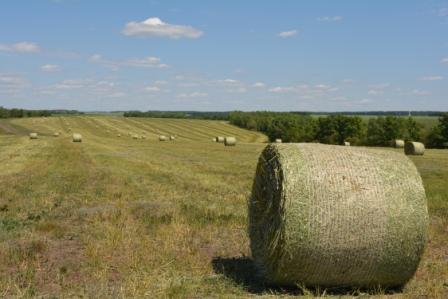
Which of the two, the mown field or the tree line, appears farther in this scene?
the tree line

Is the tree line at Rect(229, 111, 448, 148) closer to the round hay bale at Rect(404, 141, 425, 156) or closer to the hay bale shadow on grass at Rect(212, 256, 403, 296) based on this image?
the round hay bale at Rect(404, 141, 425, 156)

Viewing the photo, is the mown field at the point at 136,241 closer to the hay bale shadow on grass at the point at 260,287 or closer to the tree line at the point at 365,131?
the hay bale shadow on grass at the point at 260,287

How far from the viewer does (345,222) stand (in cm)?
730

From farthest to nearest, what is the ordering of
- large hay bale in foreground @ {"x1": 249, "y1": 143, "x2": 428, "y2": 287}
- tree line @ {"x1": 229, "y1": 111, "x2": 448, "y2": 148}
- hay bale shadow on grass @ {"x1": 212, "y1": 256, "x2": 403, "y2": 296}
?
tree line @ {"x1": 229, "y1": 111, "x2": 448, "y2": 148}, hay bale shadow on grass @ {"x1": 212, "y1": 256, "x2": 403, "y2": 296}, large hay bale in foreground @ {"x1": 249, "y1": 143, "x2": 428, "y2": 287}

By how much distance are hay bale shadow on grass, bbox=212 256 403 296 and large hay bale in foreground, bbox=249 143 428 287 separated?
12 centimetres

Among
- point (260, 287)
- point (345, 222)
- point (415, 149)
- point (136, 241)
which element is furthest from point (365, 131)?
point (345, 222)

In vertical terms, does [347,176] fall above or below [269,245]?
above

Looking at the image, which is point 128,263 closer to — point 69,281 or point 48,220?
point 69,281

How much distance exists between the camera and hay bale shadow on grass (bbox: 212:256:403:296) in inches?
300

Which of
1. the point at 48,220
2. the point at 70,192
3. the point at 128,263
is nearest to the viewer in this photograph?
the point at 128,263

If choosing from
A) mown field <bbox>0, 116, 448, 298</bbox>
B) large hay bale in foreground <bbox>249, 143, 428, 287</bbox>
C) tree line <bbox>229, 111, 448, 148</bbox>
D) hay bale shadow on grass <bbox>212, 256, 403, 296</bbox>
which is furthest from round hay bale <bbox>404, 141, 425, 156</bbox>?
tree line <bbox>229, 111, 448, 148</bbox>

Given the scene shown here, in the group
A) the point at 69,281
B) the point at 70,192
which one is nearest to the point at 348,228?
the point at 69,281

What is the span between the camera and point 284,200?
7.45 meters

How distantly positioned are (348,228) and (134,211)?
6854 millimetres
